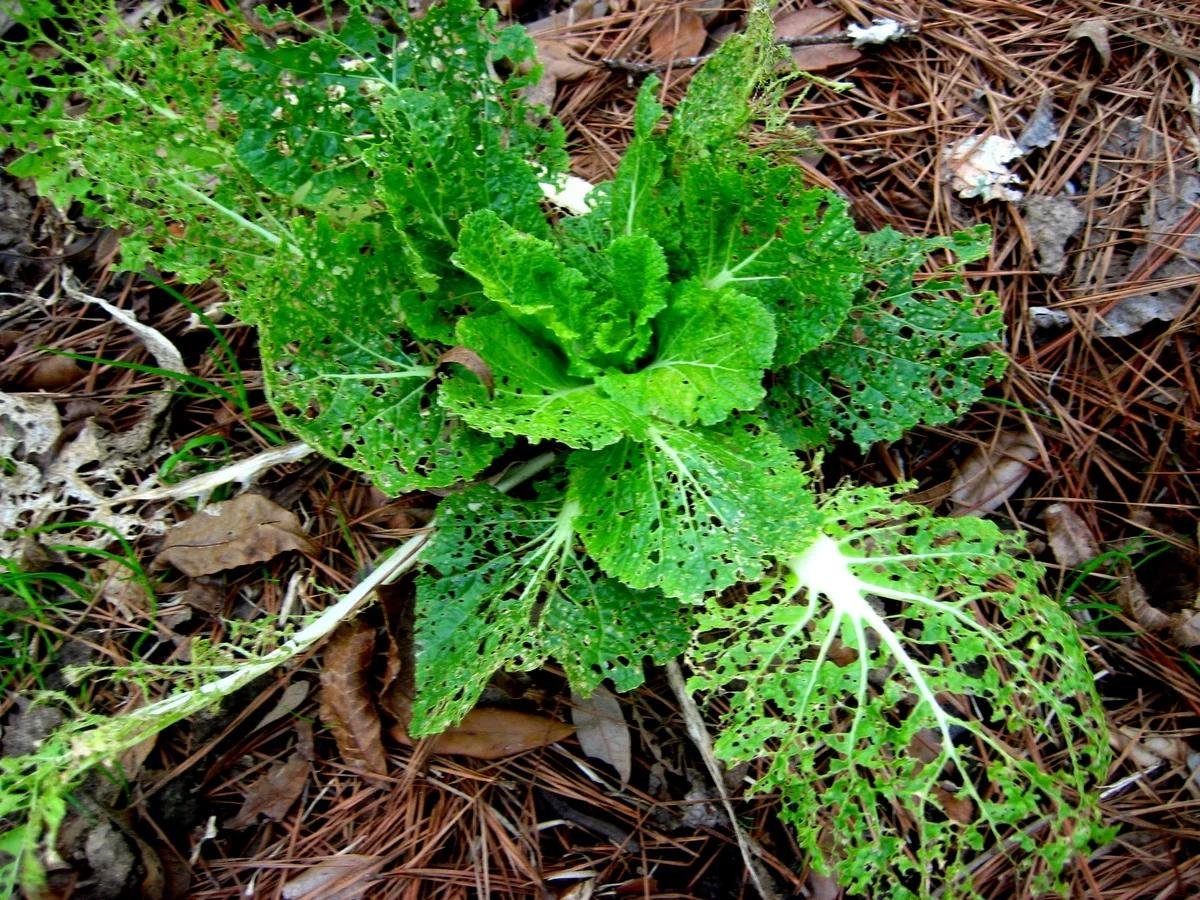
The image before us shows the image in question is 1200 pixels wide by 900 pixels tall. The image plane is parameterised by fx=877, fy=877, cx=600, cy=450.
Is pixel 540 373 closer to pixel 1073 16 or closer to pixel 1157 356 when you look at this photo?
pixel 1157 356

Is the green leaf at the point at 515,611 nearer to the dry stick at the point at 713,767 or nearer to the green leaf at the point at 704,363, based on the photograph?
the dry stick at the point at 713,767

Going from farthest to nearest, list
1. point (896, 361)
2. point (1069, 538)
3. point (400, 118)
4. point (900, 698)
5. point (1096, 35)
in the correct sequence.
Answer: point (1096, 35) < point (1069, 538) < point (896, 361) < point (400, 118) < point (900, 698)

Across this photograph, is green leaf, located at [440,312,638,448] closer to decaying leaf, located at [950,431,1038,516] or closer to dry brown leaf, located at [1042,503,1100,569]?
decaying leaf, located at [950,431,1038,516]

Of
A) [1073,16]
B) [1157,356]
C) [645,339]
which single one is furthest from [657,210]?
[1073,16]

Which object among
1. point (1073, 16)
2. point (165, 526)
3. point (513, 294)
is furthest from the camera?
point (1073, 16)

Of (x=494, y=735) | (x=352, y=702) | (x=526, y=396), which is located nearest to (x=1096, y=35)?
(x=526, y=396)

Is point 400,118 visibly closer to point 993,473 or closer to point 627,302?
point 627,302
